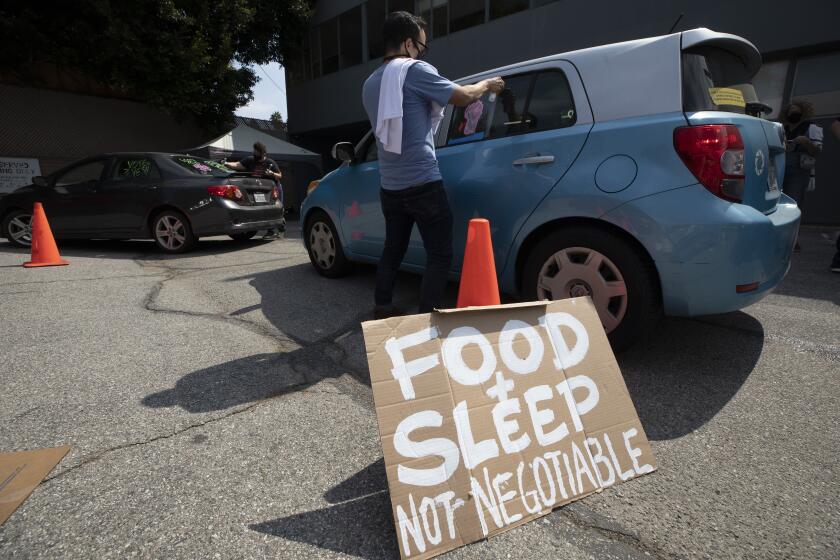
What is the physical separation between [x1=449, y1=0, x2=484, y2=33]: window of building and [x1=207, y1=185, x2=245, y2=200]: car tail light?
9.64 metres

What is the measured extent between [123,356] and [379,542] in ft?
6.85

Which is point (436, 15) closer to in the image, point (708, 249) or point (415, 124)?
point (415, 124)

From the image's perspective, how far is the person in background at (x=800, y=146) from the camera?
4836 millimetres

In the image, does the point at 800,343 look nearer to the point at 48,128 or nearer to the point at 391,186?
the point at 391,186

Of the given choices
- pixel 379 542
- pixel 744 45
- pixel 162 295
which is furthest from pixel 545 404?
pixel 162 295

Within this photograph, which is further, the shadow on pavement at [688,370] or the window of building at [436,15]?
the window of building at [436,15]

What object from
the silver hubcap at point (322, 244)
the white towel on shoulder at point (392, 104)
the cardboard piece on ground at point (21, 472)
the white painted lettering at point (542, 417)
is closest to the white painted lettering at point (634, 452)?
the white painted lettering at point (542, 417)

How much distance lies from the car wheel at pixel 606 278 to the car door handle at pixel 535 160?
404 mm

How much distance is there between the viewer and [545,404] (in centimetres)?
142

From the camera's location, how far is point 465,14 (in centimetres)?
1223

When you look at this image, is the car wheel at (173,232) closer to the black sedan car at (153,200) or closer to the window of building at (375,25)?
the black sedan car at (153,200)

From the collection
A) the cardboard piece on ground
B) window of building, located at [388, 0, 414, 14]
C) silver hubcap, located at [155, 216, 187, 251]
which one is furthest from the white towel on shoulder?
window of building, located at [388, 0, 414, 14]

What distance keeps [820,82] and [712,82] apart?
8921mm

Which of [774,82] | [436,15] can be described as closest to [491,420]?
[774,82]
